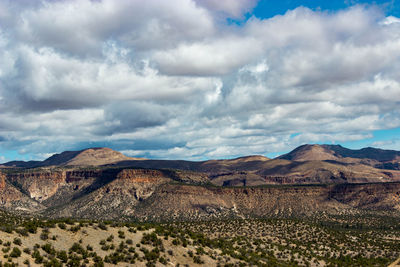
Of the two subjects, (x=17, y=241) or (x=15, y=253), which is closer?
(x=15, y=253)

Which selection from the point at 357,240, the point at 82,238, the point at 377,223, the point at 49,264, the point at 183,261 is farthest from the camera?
the point at 377,223

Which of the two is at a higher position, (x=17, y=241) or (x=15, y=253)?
(x=17, y=241)

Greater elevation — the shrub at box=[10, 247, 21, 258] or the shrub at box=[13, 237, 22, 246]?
the shrub at box=[13, 237, 22, 246]

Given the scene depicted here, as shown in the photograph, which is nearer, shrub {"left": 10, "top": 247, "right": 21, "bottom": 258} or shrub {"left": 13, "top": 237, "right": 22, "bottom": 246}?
shrub {"left": 10, "top": 247, "right": 21, "bottom": 258}

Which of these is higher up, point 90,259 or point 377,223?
point 90,259

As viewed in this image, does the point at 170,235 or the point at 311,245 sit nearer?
the point at 170,235

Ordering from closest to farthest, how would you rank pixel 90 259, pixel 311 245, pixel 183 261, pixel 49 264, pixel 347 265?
pixel 49 264 → pixel 90 259 → pixel 183 261 → pixel 347 265 → pixel 311 245

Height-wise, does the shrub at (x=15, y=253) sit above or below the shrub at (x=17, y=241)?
below

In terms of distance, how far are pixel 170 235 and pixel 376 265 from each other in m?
49.7

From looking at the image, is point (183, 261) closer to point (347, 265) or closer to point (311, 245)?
point (347, 265)

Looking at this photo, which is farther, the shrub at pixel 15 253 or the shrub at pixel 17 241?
the shrub at pixel 17 241

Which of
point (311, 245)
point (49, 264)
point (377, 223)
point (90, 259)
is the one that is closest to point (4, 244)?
point (49, 264)

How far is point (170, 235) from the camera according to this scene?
6512 centimetres

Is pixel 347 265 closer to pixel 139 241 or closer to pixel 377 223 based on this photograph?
pixel 139 241
